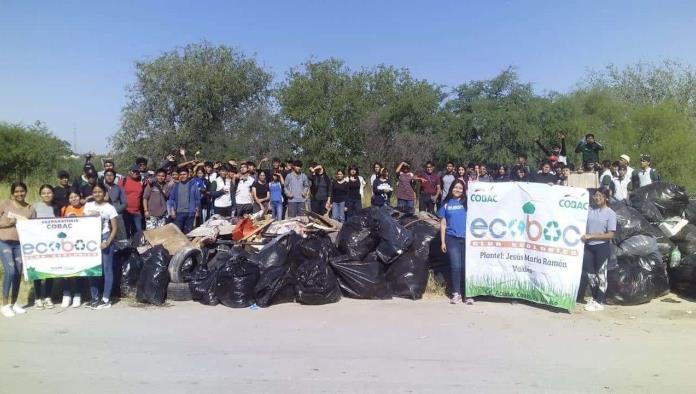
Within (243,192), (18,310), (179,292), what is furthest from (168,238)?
(243,192)

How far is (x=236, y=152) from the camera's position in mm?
26203

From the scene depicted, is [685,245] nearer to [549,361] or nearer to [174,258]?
[549,361]

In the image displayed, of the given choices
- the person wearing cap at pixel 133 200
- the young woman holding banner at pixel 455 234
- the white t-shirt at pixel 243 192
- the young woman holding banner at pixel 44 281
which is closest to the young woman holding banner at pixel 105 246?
the young woman holding banner at pixel 44 281

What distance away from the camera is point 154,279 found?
24.1 feet

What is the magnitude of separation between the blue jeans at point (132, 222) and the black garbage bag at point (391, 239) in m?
Result: 4.59

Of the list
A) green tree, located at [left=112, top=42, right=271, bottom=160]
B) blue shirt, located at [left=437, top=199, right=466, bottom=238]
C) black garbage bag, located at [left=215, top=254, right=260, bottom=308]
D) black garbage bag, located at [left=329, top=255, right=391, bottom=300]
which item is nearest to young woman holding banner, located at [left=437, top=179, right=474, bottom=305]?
blue shirt, located at [left=437, top=199, right=466, bottom=238]

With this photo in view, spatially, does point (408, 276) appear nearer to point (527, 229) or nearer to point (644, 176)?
point (527, 229)

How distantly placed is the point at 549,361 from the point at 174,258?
198 inches

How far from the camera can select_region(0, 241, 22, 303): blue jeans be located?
6949 millimetres

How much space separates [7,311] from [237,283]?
2.79 meters

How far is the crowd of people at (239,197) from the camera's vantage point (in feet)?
23.5

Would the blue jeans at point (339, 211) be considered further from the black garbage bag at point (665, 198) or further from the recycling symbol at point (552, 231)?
the black garbage bag at point (665, 198)


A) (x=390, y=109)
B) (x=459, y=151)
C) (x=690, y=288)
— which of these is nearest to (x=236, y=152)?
(x=390, y=109)

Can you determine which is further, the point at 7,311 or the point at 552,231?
the point at 552,231
